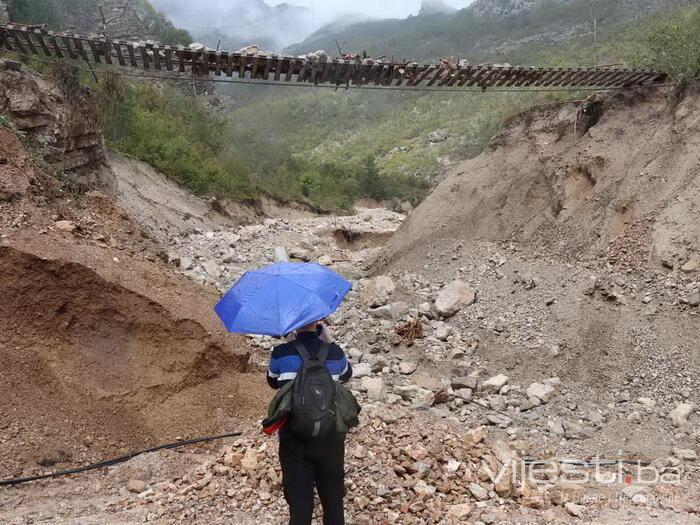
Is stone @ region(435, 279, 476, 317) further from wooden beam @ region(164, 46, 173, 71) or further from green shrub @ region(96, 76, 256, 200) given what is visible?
green shrub @ region(96, 76, 256, 200)

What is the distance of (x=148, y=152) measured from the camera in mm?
14484

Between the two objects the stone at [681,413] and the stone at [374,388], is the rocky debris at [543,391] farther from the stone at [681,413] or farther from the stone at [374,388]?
the stone at [374,388]

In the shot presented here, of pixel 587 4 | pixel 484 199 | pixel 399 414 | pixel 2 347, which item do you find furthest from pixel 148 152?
pixel 587 4

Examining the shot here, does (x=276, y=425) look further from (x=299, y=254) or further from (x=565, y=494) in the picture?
(x=299, y=254)

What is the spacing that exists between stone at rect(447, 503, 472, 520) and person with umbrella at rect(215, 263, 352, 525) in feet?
3.35

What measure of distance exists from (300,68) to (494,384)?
18.8 feet

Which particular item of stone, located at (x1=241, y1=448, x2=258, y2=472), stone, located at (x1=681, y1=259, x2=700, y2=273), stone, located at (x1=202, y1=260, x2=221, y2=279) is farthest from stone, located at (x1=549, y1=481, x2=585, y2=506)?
stone, located at (x1=202, y1=260, x2=221, y2=279)

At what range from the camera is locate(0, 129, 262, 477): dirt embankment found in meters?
4.73

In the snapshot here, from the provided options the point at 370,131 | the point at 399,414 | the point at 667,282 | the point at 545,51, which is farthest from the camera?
the point at 370,131

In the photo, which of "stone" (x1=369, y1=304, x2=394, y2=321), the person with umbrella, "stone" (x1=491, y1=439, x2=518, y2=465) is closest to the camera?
the person with umbrella

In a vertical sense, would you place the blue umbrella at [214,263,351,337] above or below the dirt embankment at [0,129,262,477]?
above

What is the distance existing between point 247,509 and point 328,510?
3.38 ft

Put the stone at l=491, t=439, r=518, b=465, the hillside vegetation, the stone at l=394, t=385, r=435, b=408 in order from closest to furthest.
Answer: the stone at l=491, t=439, r=518, b=465 → the stone at l=394, t=385, r=435, b=408 → the hillside vegetation

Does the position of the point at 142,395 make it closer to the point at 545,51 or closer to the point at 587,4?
the point at 545,51
